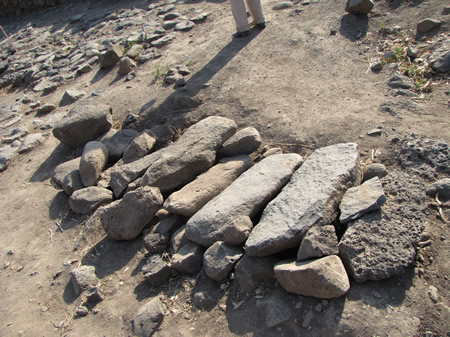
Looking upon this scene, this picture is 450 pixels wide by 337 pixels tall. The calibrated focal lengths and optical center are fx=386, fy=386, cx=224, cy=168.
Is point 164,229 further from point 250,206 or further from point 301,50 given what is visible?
point 301,50

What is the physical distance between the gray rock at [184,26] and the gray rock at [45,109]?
2321mm

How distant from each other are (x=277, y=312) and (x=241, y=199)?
88 centimetres

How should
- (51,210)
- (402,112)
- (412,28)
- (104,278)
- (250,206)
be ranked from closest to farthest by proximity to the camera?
(250,206), (104,278), (402,112), (51,210), (412,28)

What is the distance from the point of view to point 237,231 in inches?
107

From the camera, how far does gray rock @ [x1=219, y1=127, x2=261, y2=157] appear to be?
11.6 feet

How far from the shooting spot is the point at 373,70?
4.15m

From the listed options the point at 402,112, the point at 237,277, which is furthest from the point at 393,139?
the point at 237,277

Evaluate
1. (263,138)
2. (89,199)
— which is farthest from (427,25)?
(89,199)

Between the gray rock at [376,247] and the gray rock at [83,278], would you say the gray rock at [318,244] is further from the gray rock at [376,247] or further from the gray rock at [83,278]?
the gray rock at [83,278]

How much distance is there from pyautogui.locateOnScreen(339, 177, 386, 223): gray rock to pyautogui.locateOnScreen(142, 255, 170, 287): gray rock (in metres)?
1.35

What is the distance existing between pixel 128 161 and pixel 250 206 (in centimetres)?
171

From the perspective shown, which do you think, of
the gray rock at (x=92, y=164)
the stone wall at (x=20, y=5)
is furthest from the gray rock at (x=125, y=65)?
the stone wall at (x=20, y=5)

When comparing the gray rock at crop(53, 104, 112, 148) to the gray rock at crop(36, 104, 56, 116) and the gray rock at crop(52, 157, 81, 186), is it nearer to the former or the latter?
the gray rock at crop(52, 157, 81, 186)

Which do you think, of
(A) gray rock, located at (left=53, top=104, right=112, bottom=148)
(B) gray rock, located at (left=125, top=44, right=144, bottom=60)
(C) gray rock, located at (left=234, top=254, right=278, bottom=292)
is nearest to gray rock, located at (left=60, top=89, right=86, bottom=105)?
(B) gray rock, located at (left=125, top=44, right=144, bottom=60)
